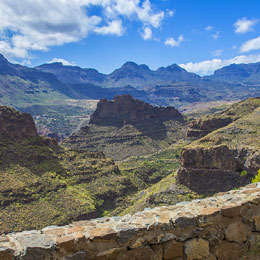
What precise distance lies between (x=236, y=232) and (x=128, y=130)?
115912mm

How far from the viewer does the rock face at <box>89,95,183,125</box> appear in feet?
456

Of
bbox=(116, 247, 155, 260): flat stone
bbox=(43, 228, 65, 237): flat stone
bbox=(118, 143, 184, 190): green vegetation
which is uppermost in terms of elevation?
bbox=(43, 228, 65, 237): flat stone

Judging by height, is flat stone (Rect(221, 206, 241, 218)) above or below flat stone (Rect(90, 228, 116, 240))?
above

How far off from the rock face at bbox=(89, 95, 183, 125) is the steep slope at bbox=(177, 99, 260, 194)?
3656 inches

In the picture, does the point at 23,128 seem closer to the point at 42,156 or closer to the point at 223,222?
the point at 42,156

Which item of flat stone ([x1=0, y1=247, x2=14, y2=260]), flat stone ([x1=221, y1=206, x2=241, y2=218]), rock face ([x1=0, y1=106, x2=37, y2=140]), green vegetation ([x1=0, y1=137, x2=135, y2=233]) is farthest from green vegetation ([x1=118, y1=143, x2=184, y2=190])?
flat stone ([x1=0, y1=247, x2=14, y2=260])

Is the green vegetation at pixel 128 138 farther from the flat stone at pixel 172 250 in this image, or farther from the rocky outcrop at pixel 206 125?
the flat stone at pixel 172 250

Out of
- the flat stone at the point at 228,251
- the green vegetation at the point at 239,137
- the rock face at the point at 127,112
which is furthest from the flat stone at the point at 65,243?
the rock face at the point at 127,112

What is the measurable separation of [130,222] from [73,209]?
4114cm

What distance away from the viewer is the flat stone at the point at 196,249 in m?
6.54

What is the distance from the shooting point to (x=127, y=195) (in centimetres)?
5716

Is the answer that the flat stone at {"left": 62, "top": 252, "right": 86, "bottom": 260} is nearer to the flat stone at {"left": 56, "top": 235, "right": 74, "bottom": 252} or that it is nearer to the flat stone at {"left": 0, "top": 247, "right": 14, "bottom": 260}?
the flat stone at {"left": 56, "top": 235, "right": 74, "bottom": 252}

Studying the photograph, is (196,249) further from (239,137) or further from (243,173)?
(239,137)

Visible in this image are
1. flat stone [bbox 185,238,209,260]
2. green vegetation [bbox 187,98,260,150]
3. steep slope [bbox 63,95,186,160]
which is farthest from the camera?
steep slope [bbox 63,95,186,160]
